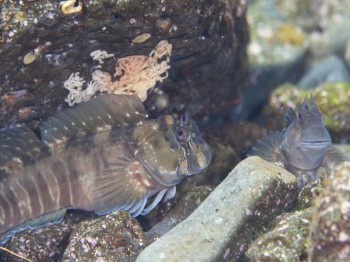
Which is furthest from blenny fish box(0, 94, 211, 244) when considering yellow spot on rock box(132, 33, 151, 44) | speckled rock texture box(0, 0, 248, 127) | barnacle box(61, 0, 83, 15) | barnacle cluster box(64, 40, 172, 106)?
barnacle box(61, 0, 83, 15)

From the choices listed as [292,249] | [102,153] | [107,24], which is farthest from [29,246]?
[292,249]

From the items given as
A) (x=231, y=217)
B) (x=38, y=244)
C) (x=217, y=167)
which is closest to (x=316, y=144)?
(x=217, y=167)

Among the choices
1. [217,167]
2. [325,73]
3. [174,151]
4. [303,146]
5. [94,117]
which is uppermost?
[94,117]

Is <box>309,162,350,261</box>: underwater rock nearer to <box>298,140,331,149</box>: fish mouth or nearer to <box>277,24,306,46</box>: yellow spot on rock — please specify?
<box>298,140,331,149</box>: fish mouth

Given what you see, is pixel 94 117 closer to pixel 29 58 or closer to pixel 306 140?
pixel 29 58

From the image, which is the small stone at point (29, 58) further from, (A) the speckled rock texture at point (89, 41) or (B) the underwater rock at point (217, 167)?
(B) the underwater rock at point (217, 167)

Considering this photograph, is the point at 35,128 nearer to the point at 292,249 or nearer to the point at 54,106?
the point at 54,106

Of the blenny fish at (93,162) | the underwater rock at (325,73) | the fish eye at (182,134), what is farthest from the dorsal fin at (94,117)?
the underwater rock at (325,73)
